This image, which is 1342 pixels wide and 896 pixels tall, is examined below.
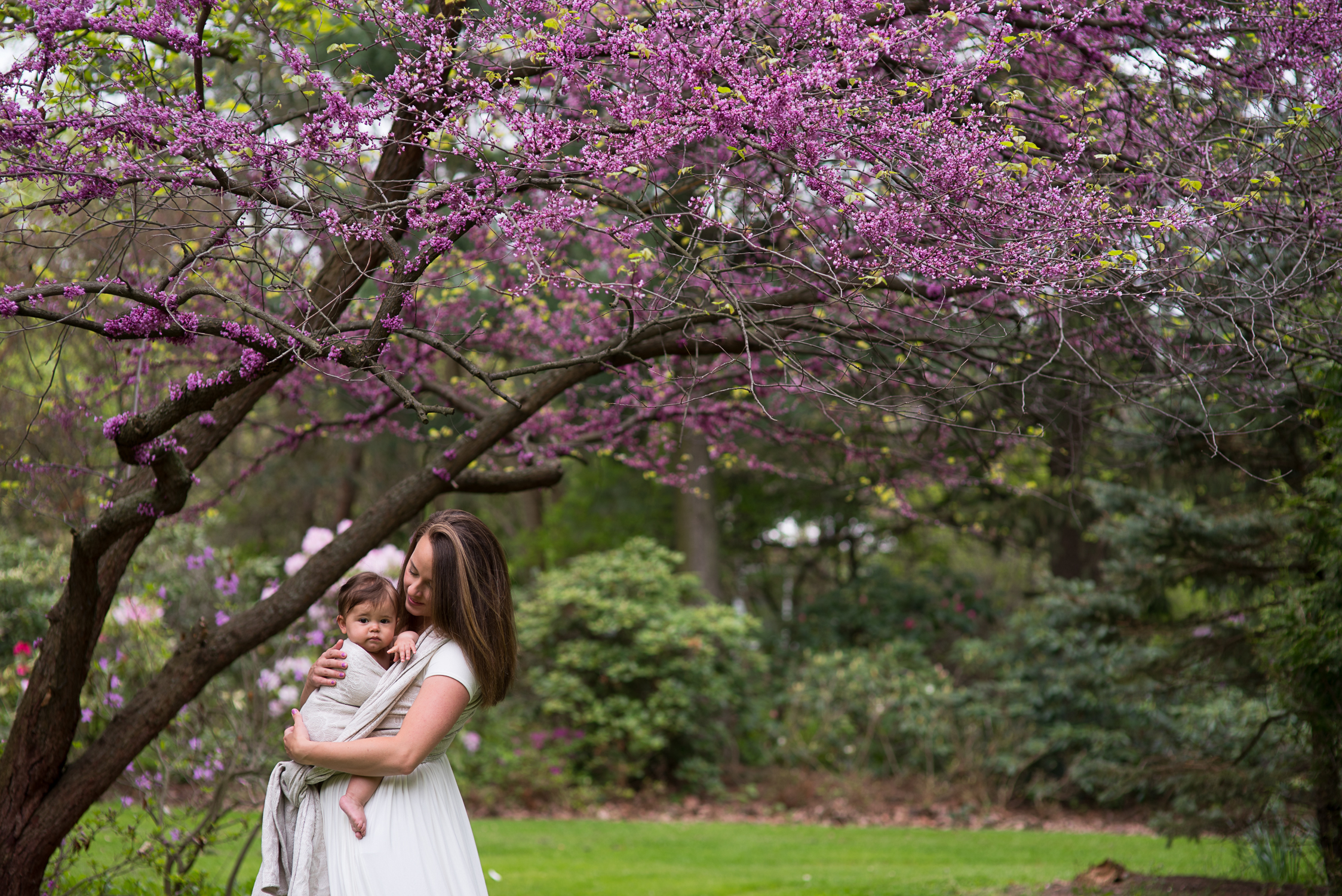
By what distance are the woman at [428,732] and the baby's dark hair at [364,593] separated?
0.65 ft

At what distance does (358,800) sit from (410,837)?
6.3 inches

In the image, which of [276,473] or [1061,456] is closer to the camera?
[1061,456]

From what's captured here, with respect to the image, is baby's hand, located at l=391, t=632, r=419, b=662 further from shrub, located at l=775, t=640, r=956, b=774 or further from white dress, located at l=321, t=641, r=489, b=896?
shrub, located at l=775, t=640, r=956, b=774

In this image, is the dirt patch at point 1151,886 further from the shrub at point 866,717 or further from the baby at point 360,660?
the baby at point 360,660

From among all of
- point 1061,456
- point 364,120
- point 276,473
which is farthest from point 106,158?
point 276,473

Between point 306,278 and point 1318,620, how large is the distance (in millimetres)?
4865

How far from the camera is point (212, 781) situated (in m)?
5.40

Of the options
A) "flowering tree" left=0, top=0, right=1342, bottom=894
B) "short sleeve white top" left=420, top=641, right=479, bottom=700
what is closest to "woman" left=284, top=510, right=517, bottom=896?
"short sleeve white top" left=420, top=641, right=479, bottom=700

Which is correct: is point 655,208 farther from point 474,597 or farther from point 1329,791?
point 1329,791

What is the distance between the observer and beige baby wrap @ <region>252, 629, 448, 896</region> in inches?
103

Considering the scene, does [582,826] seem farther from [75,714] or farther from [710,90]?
[710,90]

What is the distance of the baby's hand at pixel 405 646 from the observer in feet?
8.71

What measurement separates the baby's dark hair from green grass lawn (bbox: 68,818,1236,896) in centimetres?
317

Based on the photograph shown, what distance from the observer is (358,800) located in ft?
8.55
